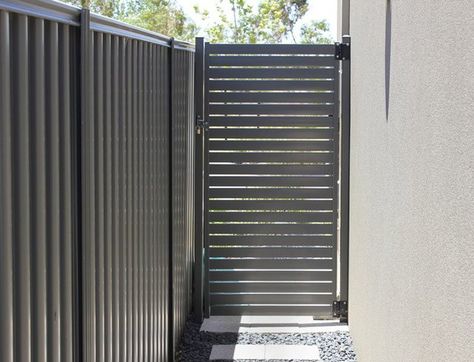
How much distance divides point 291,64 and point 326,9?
88.8ft

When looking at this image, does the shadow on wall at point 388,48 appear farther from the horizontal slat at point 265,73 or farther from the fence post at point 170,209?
the horizontal slat at point 265,73

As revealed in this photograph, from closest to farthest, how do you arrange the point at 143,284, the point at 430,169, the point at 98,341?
the point at 430,169, the point at 98,341, the point at 143,284

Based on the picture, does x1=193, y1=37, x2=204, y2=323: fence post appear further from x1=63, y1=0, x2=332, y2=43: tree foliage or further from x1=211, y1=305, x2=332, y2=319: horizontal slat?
x1=63, y1=0, x2=332, y2=43: tree foliage

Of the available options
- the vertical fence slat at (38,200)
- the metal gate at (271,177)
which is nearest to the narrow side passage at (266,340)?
the metal gate at (271,177)

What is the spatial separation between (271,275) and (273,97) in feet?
5.16

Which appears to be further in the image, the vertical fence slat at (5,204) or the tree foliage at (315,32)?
the tree foliage at (315,32)

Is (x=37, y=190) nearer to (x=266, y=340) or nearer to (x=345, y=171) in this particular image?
(x=266, y=340)

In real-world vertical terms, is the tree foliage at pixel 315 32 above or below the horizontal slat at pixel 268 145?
above

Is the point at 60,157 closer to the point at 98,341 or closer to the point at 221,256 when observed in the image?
the point at 98,341

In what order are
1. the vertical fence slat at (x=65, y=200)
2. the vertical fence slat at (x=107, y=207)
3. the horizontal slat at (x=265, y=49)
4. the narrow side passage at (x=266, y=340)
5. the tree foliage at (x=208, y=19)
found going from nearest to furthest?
the vertical fence slat at (x=65, y=200) → the vertical fence slat at (x=107, y=207) → the narrow side passage at (x=266, y=340) → the horizontal slat at (x=265, y=49) → the tree foliage at (x=208, y=19)

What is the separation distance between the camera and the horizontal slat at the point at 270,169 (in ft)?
22.9

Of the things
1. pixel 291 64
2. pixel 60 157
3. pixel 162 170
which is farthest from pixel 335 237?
pixel 60 157

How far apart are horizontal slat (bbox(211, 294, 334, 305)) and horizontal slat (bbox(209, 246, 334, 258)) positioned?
356mm

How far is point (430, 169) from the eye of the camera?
279 cm
